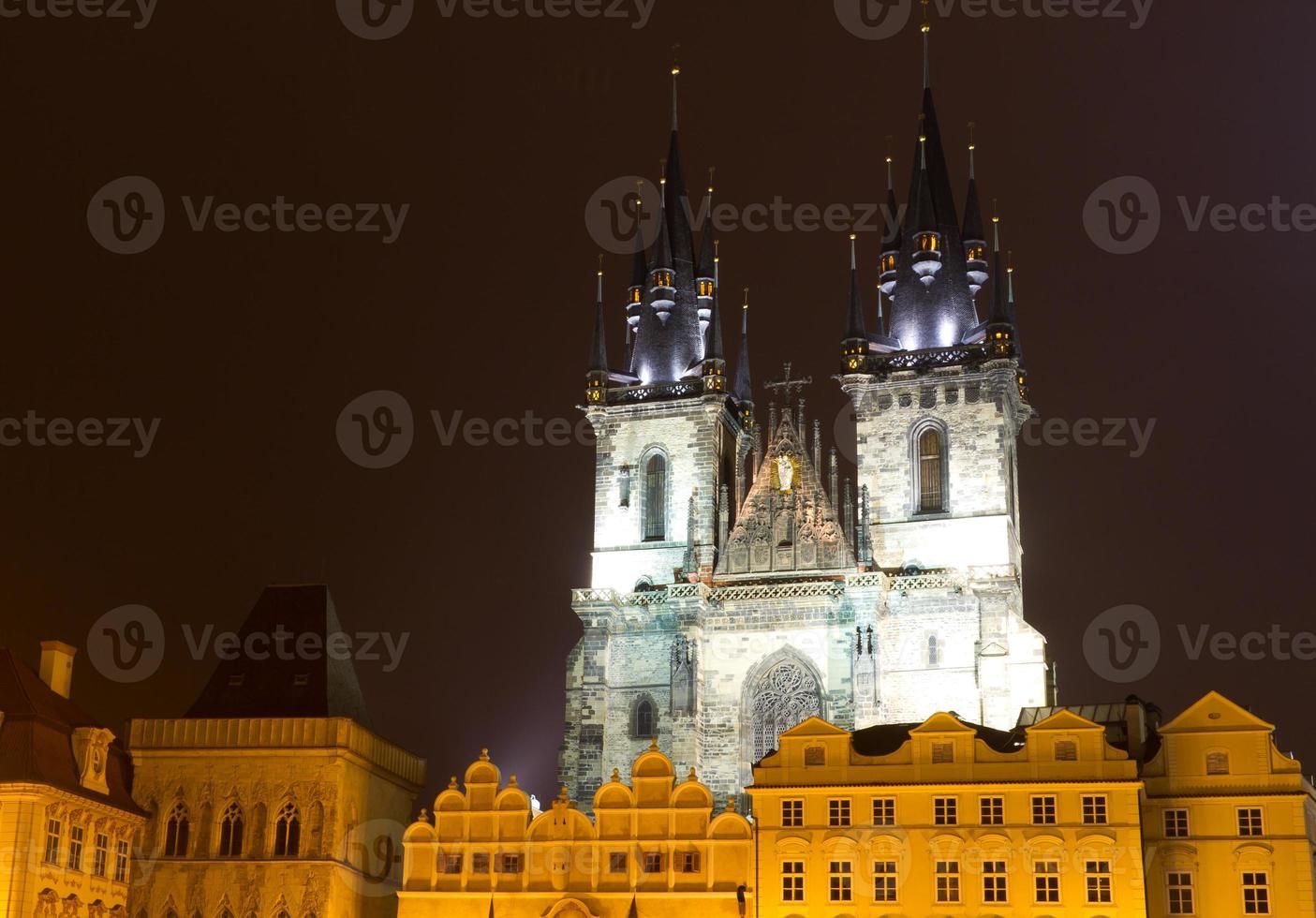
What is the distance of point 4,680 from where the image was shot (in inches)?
1849

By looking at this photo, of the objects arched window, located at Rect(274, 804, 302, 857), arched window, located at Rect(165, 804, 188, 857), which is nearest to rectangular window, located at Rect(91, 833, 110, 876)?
arched window, located at Rect(165, 804, 188, 857)

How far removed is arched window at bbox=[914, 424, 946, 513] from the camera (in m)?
62.9

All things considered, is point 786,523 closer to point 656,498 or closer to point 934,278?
point 656,498

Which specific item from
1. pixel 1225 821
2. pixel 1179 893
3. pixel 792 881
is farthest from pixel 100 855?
pixel 1225 821

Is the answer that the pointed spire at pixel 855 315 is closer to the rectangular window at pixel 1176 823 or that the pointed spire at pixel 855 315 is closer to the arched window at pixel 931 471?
the arched window at pixel 931 471

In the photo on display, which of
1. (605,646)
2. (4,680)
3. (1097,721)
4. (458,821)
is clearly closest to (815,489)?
(605,646)

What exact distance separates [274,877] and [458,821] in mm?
5348

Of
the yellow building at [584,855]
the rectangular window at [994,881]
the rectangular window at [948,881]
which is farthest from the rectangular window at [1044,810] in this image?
the yellow building at [584,855]

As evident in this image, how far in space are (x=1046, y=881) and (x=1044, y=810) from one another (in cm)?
165

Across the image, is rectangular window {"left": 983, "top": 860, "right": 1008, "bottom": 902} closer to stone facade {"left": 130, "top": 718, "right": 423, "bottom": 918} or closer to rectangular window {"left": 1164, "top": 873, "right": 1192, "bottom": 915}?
rectangular window {"left": 1164, "top": 873, "right": 1192, "bottom": 915}

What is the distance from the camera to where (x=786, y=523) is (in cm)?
6359

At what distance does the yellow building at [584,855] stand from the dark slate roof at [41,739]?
8.34m

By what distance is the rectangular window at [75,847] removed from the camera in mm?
45438

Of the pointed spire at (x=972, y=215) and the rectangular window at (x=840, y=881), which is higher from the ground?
the pointed spire at (x=972, y=215)
